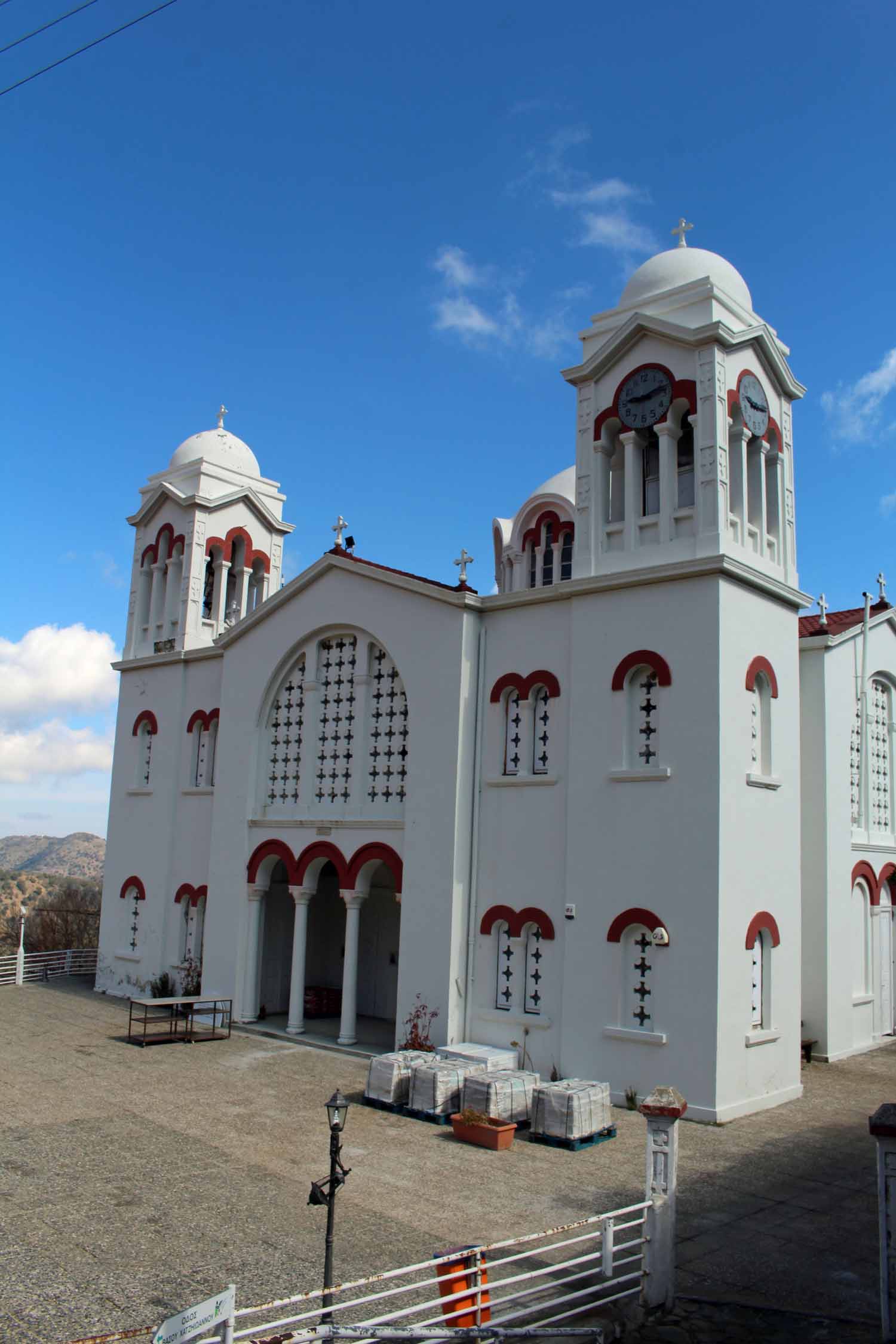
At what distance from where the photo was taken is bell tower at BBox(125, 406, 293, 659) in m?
24.0

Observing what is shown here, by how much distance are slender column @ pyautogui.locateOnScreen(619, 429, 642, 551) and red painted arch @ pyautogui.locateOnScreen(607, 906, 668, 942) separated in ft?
17.2

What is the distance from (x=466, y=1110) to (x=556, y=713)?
599cm

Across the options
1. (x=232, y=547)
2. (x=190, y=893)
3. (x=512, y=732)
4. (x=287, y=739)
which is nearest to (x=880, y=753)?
(x=512, y=732)

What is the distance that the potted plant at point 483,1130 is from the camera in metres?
12.4

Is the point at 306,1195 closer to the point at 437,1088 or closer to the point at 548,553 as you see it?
the point at 437,1088

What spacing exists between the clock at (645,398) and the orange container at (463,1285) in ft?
39.3

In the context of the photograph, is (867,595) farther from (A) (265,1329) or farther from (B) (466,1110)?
(A) (265,1329)

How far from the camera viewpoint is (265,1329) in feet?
19.1

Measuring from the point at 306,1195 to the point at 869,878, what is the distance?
13739mm

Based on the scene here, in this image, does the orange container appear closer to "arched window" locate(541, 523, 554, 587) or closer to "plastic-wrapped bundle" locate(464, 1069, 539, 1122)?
"plastic-wrapped bundle" locate(464, 1069, 539, 1122)

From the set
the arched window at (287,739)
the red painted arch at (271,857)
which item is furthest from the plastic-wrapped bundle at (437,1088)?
the arched window at (287,739)

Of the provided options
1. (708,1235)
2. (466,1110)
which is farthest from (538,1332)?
(466,1110)

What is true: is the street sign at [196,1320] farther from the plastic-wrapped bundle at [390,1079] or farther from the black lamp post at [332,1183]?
the plastic-wrapped bundle at [390,1079]

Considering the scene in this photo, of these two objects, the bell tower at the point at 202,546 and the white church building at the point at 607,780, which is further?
the bell tower at the point at 202,546
